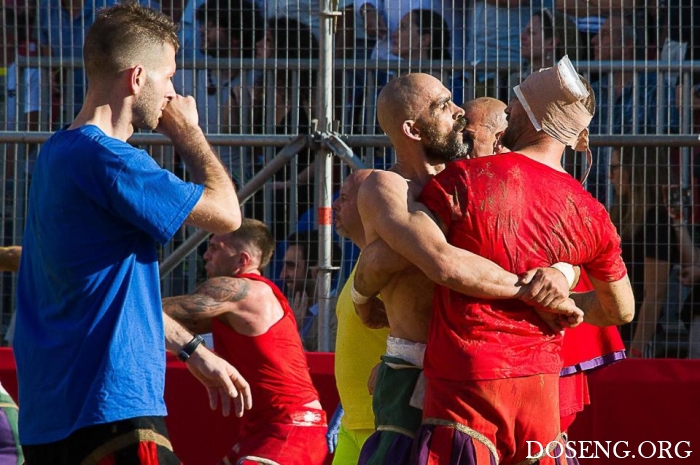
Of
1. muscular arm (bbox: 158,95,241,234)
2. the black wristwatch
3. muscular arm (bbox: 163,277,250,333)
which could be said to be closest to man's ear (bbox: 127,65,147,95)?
muscular arm (bbox: 158,95,241,234)

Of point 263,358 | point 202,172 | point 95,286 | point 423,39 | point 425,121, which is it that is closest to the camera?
point 95,286

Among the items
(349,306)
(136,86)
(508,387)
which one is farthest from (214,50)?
(508,387)

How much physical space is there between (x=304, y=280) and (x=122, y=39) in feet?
10.7

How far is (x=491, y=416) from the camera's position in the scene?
10.8ft

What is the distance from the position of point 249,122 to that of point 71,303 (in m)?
3.50

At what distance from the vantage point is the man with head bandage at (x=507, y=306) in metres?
3.29

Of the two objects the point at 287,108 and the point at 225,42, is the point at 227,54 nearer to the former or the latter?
the point at 225,42

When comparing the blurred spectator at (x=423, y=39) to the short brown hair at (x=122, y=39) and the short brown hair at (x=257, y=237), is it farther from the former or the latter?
the short brown hair at (x=122, y=39)

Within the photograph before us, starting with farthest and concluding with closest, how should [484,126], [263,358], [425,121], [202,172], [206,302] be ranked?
[263,358], [206,302], [484,126], [425,121], [202,172]

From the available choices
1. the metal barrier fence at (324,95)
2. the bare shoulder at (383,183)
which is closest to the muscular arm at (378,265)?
the bare shoulder at (383,183)

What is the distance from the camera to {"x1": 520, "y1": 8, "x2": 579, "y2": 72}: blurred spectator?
634cm

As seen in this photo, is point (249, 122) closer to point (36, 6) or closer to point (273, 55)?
point (273, 55)

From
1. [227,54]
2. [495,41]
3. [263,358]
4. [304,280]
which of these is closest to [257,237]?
[263,358]

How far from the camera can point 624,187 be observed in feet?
20.7
